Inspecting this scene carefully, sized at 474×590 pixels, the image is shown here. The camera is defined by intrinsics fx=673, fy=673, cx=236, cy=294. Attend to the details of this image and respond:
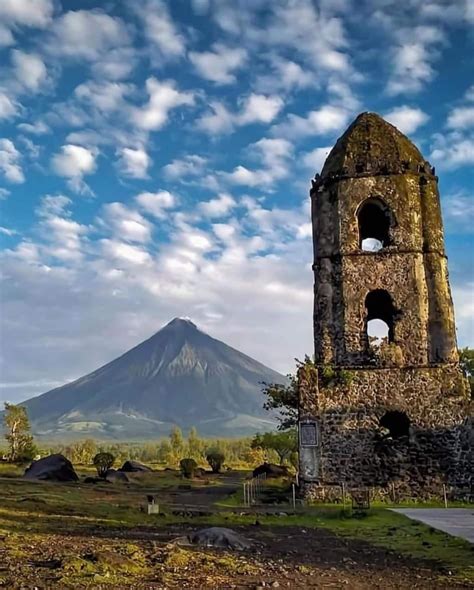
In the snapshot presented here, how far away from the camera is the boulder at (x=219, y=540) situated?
31.6 feet

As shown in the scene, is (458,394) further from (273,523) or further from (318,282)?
(273,523)

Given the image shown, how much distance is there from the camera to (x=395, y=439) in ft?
59.9

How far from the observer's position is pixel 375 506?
55.6ft

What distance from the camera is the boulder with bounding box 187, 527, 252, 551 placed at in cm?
962

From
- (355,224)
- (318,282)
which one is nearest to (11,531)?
(318,282)

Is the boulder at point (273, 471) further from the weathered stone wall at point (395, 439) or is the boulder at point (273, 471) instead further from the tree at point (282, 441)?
the weathered stone wall at point (395, 439)

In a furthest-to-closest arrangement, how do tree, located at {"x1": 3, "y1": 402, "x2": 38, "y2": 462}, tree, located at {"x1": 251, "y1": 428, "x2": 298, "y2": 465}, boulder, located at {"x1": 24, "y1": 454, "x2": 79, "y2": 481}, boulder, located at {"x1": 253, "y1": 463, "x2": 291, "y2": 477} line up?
1. tree, located at {"x1": 3, "y1": 402, "x2": 38, "y2": 462}
2. tree, located at {"x1": 251, "y1": 428, "x2": 298, "y2": 465}
3. boulder, located at {"x1": 253, "y1": 463, "x2": 291, "y2": 477}
4. boulder, located at {"x1": 24, "y1": 454, "x2": 79, "y2": 481}

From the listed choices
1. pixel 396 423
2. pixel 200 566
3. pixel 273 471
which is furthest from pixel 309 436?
pixel 273 471

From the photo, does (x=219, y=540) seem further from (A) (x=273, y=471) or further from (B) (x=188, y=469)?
(B) (x=188, y=469)

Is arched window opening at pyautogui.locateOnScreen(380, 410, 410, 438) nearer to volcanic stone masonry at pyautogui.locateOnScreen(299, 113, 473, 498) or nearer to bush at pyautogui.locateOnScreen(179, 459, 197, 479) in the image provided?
volcanic stone masonry at pyautogui.locateOnScreen(299, 113, 473, 498)

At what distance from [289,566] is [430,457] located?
35.2ft

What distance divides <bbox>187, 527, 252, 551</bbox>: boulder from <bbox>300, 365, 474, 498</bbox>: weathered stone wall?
326 inches

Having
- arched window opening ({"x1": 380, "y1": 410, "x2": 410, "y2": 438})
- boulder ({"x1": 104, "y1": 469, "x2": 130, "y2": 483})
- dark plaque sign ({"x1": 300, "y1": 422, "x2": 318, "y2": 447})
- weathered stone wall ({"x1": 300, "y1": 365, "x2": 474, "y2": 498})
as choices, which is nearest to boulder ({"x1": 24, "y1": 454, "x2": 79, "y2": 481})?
boulder ({"x1": 104, "y1": 469, "x2": 130, "y2": 483})

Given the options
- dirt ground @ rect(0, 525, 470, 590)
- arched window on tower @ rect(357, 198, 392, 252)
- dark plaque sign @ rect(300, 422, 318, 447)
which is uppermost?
arched window on tower @ rect(357, 198, 392, 252)
